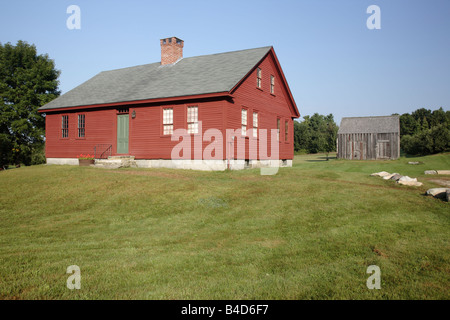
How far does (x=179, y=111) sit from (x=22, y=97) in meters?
25.8

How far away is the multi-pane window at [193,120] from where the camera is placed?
2014 cm

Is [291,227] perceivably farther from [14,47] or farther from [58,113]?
[14,47]

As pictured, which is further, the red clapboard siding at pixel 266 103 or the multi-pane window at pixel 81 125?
the multi-pane window at pixel 81 125

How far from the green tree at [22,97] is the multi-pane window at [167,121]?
23.1m

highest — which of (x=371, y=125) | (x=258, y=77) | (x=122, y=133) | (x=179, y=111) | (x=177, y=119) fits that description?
(x=258, y=77)

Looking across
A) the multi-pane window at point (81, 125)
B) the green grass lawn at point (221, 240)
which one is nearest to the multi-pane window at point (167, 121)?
the green grass lawn at point (221, 240)

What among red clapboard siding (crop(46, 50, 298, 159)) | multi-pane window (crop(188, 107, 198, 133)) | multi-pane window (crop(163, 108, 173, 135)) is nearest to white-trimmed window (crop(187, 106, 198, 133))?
multi-pane window (crop(188, 107, 198, 133))

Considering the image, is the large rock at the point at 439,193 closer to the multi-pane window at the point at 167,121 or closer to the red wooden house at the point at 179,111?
the red wooden house at the point at 179,111

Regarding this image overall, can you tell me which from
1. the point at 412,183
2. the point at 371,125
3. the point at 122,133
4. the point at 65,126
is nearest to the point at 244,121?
the point at 122,133

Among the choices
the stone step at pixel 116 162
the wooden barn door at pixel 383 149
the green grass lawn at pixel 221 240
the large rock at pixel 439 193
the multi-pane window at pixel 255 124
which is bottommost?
the green grass lawn at pixel 221 240

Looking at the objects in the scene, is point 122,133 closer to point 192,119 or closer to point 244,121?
point 192,119

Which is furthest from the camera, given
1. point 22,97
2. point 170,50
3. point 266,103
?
point 22,97

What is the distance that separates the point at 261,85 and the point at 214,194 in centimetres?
1255

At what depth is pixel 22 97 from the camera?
3725 cm
